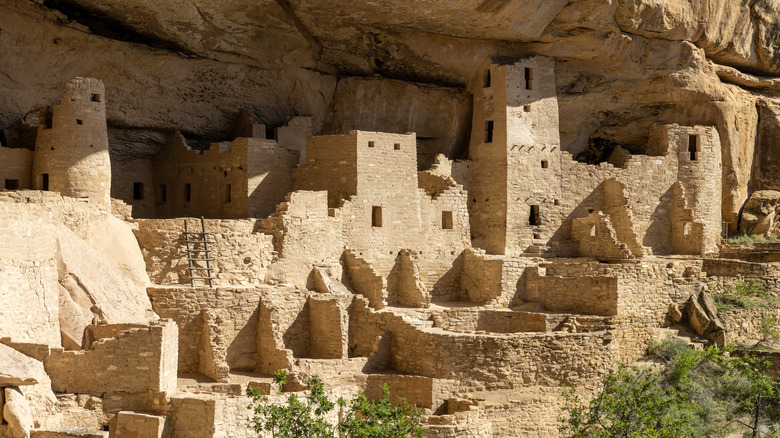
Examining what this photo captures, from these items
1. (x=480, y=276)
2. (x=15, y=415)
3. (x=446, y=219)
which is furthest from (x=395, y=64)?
(x=15, y=415)

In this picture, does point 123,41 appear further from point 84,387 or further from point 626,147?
point 626,147

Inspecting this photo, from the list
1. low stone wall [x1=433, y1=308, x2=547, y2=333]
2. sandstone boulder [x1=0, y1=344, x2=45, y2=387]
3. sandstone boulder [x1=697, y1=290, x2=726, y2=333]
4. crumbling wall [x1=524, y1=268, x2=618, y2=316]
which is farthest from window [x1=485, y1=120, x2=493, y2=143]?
sandstone boulder [x1=0, y1=344, x2=45, y2=387]

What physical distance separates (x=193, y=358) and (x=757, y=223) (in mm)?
18402

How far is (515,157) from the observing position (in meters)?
31.2

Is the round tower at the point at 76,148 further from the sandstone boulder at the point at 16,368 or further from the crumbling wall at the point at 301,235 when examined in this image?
the sandstone boulder at the point at 16,368

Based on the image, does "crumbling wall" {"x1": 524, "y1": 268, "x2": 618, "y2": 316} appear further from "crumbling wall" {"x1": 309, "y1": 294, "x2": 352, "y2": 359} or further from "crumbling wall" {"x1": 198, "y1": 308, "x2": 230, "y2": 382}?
"crumbling wall" {"x1": 198, "y1": 308, "x2": 230, "y2": 382}

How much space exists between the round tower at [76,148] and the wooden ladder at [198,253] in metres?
1.81

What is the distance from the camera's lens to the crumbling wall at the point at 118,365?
19.6 metres

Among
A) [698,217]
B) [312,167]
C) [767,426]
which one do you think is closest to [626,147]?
[698,217]

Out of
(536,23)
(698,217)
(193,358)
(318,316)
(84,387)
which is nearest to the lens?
(84,387)

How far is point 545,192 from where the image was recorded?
31562 mm

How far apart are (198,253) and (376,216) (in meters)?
4.90

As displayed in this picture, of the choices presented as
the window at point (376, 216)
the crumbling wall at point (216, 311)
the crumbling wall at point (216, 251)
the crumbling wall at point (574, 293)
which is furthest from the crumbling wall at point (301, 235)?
the crumbling wall at point (574, 293)

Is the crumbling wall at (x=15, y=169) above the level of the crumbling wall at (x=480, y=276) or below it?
above
